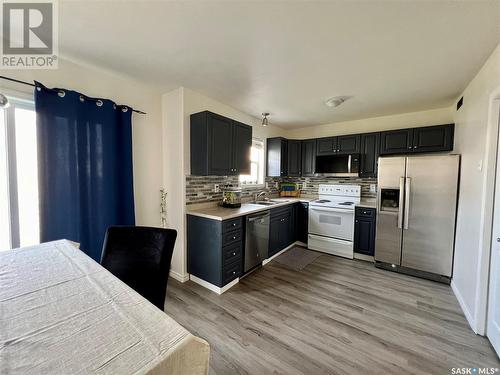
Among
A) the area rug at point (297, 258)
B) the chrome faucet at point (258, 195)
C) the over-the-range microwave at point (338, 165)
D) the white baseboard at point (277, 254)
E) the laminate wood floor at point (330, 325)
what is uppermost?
the over-the-range microwave at point (338, 165)

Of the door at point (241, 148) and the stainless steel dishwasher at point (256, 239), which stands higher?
the door at point (241, 148)

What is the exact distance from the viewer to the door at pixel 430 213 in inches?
104

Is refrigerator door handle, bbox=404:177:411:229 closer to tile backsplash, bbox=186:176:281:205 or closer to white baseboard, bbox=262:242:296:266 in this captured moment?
white baseboard, bbox=262:242:296:266

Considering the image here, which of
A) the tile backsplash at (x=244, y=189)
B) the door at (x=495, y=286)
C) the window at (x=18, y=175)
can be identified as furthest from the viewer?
the tile backsplash at (x=244, y=189)

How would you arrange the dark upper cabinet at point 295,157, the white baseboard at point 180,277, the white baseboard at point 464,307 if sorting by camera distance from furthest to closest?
the dark upper cabinet at point 295,157 → the white baseboard at point 180,277 → the white baseboard at point 464,307

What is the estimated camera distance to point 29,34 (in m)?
1.64

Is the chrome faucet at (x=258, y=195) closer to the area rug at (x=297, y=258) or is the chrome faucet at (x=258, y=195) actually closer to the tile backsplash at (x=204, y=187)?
the tile backsplash at (x=204, y=187)

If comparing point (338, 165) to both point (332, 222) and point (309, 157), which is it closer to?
point (309, 157)

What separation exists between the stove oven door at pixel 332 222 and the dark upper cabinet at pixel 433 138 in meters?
1.45

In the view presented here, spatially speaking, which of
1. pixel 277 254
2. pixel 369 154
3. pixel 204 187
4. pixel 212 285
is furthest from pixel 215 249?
pixel 369 154

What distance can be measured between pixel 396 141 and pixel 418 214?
1.26 metres

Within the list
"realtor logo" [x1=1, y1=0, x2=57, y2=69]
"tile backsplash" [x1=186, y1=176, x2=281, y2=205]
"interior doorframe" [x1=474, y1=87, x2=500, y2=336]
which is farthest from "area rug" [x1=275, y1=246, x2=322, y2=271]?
"realtor logo" [x1=1, y1=0, x2=57, y2=69]

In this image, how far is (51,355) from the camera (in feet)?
2.05

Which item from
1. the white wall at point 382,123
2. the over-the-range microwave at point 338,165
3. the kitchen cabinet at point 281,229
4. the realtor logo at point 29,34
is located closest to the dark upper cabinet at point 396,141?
the white wall at point 382,123
